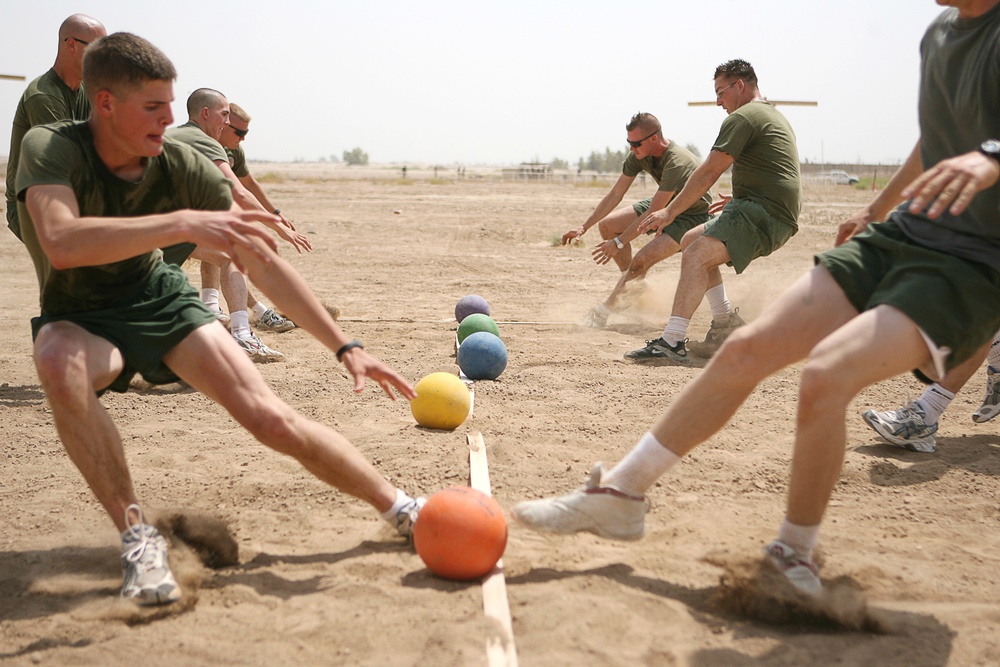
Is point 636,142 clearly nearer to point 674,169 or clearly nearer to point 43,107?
point 674,169

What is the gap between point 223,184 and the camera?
13.0 ft

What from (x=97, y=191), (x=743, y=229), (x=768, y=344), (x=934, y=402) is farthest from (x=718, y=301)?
(x=97, y=191)

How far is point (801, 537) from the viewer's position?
3.32 m

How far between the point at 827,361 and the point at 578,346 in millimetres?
5530

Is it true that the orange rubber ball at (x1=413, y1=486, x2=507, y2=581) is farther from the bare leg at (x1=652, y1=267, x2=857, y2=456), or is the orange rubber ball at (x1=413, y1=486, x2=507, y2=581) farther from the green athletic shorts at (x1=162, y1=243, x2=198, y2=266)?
the green athletic shorts at (x1=162, y1=243, x2=198, y2=266)

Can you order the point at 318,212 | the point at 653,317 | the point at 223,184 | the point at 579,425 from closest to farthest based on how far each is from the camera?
the point at 223,184
the point at 579,425
the point at 653,317
the point at 318,212

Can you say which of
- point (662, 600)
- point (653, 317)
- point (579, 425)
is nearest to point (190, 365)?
point (662, 600)

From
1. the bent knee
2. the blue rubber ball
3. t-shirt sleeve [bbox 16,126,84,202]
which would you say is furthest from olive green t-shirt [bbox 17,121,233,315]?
the blue rubber ball

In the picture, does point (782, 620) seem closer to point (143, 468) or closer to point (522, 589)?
point (522, 589)

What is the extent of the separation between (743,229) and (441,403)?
3.83 meters

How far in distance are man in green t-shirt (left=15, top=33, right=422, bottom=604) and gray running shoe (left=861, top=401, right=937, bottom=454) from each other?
2996 mm

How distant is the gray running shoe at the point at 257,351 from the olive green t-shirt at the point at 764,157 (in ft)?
13.6

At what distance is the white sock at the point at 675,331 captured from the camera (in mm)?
8125

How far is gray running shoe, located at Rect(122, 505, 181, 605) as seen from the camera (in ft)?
11.1
